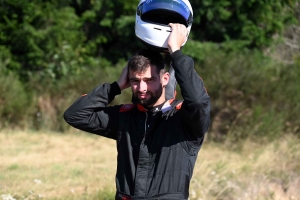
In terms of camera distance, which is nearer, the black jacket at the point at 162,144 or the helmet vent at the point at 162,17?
the black jacket at the point at 162,144

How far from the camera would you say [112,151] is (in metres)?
10.8

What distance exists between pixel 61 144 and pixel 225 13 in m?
6.11

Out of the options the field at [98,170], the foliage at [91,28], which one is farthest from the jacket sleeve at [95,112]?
the foliage at [91,28]

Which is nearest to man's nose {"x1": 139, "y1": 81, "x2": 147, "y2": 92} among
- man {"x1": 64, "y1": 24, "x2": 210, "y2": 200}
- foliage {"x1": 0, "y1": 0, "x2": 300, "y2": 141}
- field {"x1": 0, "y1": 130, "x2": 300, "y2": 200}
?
man {"x1": 64, "y1": 24, "x2": 210, "y2": 200}

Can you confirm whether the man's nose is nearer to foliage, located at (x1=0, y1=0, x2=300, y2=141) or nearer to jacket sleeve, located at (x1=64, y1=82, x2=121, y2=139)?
jacket sleeve, located at (x1=64, y1=82, x2=121, y2=139)

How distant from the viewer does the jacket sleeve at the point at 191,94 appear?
330 centimetres

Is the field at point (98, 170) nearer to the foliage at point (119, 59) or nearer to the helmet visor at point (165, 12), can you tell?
the foliage at point (119, 59)

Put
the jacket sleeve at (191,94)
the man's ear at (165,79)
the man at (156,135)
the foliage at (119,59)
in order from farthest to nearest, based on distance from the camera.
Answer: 1. the foliage at (119,59)
2. the man's ear at (165,79)
3. the man at (156,135)
4. the jacket sleeve at (191,94)

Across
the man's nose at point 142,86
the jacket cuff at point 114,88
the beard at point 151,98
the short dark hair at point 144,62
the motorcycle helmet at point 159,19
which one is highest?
the motorcycle helmet at point 159,19

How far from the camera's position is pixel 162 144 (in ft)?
11.6

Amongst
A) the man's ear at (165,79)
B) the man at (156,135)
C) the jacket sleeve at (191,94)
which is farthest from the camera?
the man's ear at (165,79)

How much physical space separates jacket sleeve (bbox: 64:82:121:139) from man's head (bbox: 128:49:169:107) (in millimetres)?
276

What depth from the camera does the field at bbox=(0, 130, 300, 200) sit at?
688 cm

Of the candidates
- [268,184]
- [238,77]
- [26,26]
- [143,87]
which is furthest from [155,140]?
[26,26]
